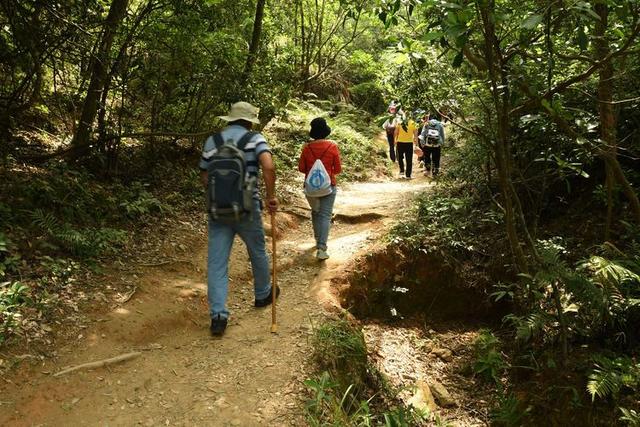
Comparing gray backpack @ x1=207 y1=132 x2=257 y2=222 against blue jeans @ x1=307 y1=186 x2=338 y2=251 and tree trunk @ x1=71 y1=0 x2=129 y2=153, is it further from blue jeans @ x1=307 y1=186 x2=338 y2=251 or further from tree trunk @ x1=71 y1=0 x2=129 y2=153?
tree trunk @ x1=71 y1=0 x2=129 y2=153

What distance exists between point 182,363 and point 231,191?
1.73 meters

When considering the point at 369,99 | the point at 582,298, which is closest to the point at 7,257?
the point at 582,298

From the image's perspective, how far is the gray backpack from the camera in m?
4.72

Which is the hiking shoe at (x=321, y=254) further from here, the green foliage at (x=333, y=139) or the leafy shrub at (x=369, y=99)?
the leafy shrub at (x=369, y=99)

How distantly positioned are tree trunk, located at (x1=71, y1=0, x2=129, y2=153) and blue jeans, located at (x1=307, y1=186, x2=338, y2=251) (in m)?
3.52

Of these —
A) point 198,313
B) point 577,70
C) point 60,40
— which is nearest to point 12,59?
point 60,40

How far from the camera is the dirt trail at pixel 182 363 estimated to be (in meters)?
3.90

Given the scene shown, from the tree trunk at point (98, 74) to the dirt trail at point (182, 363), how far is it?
2638 mm

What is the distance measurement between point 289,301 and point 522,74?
3.71m

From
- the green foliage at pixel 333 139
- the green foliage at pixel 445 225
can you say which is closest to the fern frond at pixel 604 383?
the green foliage at pixel 445 225

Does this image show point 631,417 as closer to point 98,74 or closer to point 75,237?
point 75,237

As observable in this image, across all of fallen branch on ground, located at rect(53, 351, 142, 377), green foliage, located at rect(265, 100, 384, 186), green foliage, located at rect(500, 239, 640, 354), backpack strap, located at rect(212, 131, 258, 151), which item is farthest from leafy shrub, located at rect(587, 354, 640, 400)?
Answer: green foliage, located at rect(265, 100, 384, 186)

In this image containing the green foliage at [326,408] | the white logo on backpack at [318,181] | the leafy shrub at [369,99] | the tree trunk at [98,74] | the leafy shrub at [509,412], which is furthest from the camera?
the leafy shrub at [369,99]

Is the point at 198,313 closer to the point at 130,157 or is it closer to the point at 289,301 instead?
the point at 289,301
